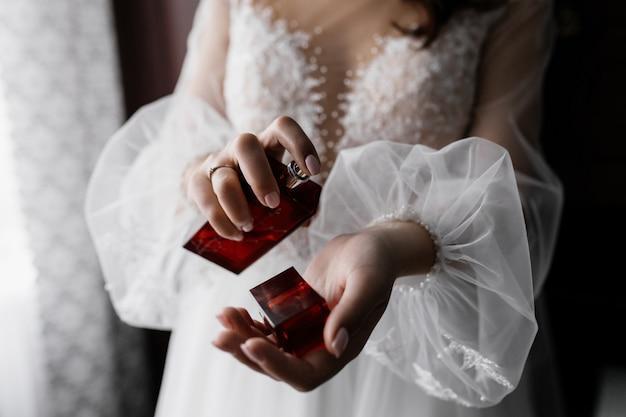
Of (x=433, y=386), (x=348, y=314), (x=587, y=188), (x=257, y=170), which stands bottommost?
(x=587, y=188)

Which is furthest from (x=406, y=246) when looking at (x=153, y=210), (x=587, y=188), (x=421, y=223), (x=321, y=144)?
(x=587, y=188)

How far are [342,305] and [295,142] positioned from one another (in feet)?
0.48

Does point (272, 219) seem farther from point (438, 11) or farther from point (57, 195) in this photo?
point (57, 195)

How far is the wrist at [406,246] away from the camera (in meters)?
0.50

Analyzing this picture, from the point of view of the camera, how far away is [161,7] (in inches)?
54.9

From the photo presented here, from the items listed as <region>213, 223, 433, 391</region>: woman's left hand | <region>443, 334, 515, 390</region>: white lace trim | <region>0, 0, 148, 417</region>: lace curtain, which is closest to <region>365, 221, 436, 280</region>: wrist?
<region>213, 223, 433, 391</region>: woman's left hand

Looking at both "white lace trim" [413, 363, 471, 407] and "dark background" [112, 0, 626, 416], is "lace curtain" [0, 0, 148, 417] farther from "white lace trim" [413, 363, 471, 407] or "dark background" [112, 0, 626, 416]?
"dark background" [112, 0, 626, 416]

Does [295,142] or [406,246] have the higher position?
[295,142]

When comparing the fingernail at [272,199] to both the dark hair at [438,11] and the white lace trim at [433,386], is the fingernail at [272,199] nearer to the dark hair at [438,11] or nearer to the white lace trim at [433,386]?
the white lace trim at [433,386]

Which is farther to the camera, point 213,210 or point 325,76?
point 325,76

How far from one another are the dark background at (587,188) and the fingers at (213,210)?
881mm

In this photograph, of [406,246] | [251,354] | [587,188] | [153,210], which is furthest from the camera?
[587,188]

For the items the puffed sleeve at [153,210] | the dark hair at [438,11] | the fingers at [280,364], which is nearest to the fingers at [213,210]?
the fingers at [280,364]

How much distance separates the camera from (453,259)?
57 cm
